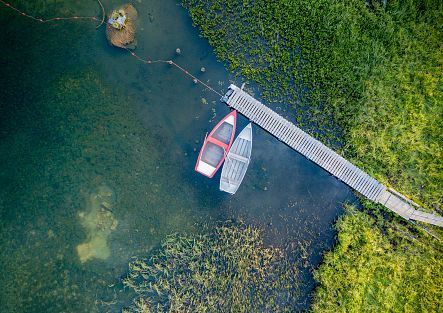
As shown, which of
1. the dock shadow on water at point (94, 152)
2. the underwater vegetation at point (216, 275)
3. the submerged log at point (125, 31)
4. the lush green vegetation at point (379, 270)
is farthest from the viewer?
the lush green vegetation at point (379, 270)

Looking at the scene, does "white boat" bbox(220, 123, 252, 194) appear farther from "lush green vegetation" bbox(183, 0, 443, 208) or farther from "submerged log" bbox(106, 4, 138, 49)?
"submerged log" bbox(106, 4, 138, 49)

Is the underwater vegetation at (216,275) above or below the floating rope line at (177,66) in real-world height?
below

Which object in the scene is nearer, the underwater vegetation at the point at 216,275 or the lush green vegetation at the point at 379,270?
the underwater vegetation at the point at 216,275

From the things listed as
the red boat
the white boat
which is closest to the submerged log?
the red boat

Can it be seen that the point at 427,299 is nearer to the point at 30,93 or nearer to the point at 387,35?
the point at 387,35

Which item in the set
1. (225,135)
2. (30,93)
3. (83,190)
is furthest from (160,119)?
(30,93)

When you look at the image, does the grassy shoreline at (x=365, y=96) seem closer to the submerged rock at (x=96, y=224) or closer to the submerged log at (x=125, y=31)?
the submerged log at (x=125, y=31)

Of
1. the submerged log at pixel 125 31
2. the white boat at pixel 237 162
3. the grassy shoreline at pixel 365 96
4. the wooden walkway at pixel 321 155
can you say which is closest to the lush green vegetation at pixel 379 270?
the grassy shoreline at pixel 365 96
